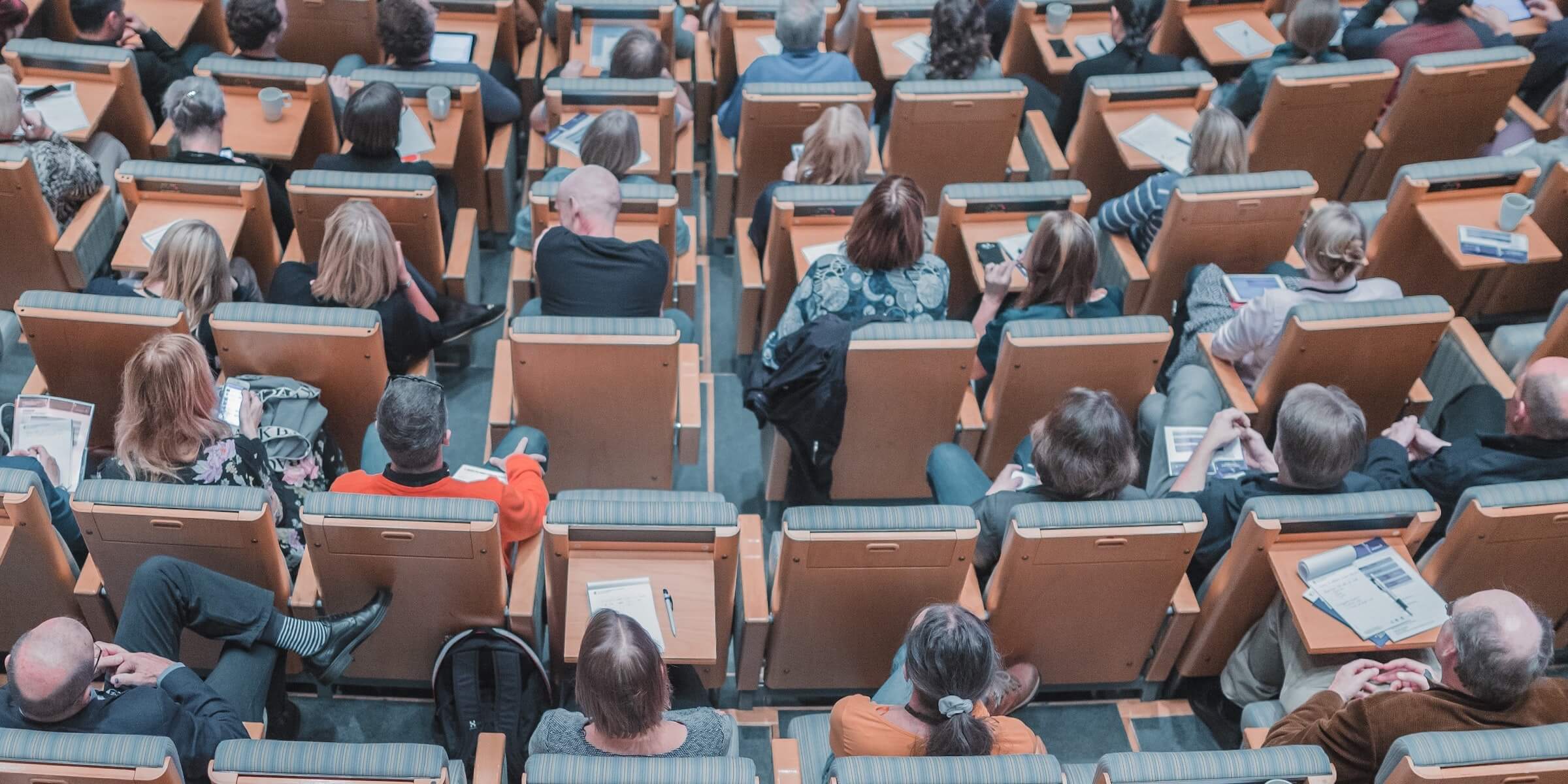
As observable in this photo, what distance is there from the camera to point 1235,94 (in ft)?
18.3

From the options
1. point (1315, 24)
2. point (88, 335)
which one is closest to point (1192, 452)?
point (1315, 24)

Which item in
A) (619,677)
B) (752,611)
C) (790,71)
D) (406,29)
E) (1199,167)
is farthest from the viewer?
(790,71)

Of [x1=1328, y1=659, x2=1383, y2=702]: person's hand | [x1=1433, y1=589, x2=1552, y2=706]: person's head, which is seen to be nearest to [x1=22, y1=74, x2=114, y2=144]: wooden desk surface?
[x1=1328, y1=659, x2=1383, y2=702]: person's hand

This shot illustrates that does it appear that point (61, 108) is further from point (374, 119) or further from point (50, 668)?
point (50, 668)

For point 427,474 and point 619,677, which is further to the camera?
point 427,474

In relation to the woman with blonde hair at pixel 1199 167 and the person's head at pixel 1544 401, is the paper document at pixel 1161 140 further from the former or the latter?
the person's head at pixel 1544 401

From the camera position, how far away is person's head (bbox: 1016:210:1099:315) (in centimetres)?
397

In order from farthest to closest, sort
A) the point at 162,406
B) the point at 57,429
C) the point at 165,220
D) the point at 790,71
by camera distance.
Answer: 1. the point at 790,71
2. the point at 165,220
3. the point at 57,429
4. the point at 162,406

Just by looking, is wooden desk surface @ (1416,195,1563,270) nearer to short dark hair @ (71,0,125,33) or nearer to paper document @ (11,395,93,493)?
paper document @ (11,395,93,493)

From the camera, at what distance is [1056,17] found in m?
5.90

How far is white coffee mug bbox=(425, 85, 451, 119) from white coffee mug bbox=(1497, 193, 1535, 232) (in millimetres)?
3783

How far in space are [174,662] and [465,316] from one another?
172 centimetres

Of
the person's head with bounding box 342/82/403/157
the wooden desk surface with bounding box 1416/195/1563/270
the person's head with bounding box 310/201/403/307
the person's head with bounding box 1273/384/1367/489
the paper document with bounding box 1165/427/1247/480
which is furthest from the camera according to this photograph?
the person's head with bounding box 342/82/403/157

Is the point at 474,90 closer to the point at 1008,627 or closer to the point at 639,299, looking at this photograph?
the point at 639,299
